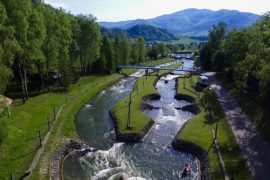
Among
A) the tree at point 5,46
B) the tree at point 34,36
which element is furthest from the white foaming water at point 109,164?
the tree at point 34,36

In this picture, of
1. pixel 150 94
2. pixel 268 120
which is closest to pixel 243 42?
pixel 150 94

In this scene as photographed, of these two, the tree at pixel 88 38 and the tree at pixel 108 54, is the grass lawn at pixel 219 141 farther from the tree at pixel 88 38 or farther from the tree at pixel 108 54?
the tree at pixel 108 54

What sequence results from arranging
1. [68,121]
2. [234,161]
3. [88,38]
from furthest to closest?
[88,38], [68,121], [234,161]

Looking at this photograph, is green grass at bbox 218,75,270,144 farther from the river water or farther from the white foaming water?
the white foaming water

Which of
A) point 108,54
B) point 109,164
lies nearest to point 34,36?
point 109,164

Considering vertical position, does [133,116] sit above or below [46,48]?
below

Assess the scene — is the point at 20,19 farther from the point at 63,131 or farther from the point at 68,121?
the point at 63,131
